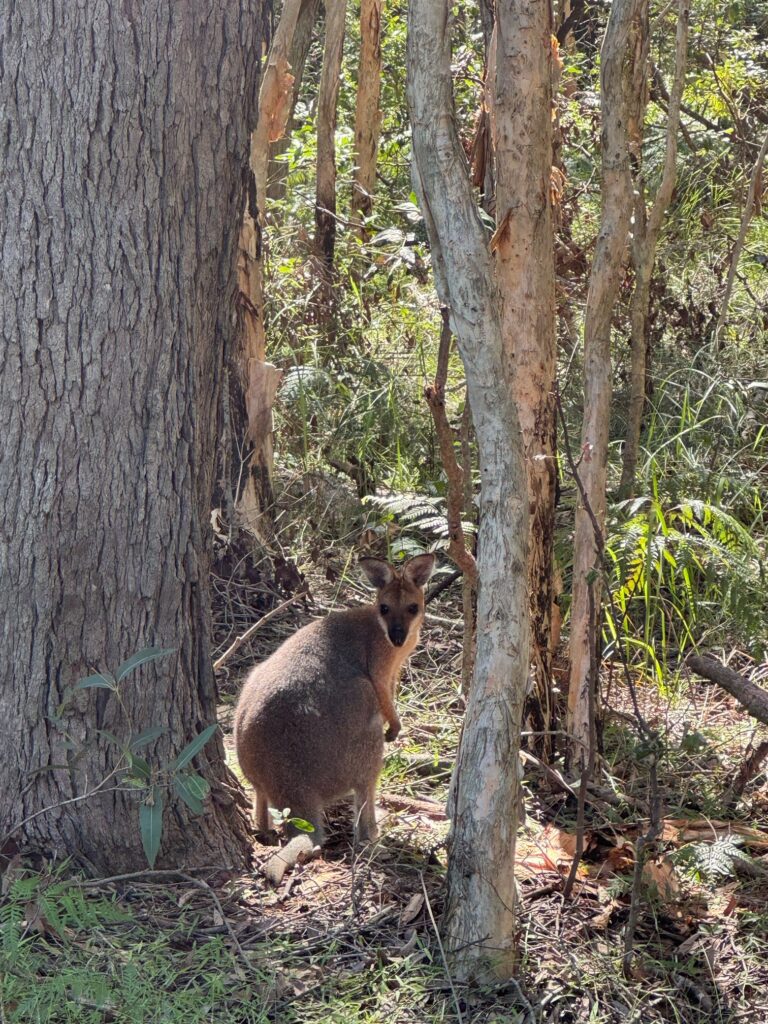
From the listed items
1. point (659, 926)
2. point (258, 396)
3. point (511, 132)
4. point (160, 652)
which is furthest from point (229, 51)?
point (258, 396)

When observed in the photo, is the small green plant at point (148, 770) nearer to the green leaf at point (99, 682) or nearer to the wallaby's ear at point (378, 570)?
the green leaf at point (99, 682)

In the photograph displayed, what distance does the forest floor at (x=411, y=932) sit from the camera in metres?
3.42

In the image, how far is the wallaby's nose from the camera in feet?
18.0

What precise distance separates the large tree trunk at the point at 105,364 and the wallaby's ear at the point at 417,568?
1866mm

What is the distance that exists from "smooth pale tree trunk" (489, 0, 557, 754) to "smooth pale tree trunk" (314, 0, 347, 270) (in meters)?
4.98

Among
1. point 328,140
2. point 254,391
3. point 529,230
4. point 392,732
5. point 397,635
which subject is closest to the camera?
point 529,230

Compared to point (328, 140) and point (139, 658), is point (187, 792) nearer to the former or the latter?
point (139, 658)

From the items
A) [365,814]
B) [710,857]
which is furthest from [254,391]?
[710,857]

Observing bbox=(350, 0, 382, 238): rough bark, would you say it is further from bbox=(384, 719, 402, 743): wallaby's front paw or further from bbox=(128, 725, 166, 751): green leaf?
bbox=(128, 725, 166, 751): green leaf

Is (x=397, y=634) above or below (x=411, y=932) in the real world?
above

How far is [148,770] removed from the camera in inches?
144

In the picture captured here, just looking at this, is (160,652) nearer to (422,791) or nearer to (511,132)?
(422,791)

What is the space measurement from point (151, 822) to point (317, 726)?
1277 mm

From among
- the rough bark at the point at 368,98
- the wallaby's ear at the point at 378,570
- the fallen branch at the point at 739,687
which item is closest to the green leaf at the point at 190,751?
the wallaby's ear at the point at 378,570
